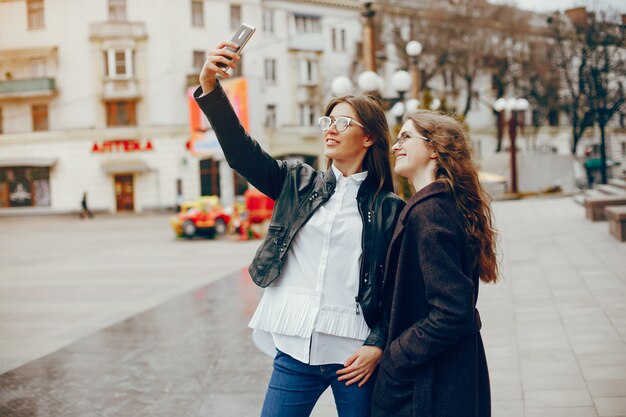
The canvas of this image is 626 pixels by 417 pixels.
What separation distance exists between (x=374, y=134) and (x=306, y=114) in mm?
43215

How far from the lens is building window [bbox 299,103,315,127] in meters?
45.4

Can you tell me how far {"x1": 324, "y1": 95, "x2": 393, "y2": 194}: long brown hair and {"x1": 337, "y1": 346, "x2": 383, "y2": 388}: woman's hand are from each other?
0.61m

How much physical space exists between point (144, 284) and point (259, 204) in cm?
1003

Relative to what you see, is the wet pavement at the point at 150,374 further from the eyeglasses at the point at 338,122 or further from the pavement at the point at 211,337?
the eyeglasses at the point at 338,122

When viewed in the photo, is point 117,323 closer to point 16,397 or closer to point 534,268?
point 16,397

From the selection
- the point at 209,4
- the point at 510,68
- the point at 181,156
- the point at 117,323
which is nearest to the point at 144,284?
the point at 117,323

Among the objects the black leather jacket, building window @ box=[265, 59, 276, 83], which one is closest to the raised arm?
the black leather jacket

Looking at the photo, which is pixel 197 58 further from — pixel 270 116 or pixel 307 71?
pixel 307 71

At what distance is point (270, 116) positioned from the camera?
145 feet

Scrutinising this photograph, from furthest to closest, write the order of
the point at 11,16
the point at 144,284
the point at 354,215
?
the point at 11,16
the point at 144,284
the point at 354,215

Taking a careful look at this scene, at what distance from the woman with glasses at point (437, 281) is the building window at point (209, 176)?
39214mm

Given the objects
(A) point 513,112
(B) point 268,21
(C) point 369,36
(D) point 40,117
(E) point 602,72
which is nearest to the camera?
(C) point 369,36

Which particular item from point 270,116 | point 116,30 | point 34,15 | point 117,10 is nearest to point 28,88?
point 34,15

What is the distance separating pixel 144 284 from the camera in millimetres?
11695
